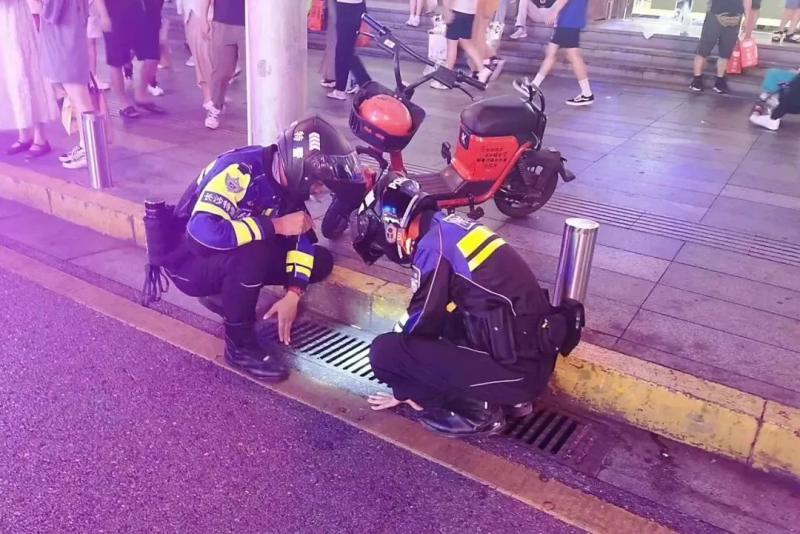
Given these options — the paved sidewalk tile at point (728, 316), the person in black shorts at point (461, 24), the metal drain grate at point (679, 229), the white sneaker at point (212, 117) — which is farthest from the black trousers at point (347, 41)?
the paved sidewalk tile at point (728, 316)

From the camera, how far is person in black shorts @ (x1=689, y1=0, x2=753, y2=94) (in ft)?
31.9

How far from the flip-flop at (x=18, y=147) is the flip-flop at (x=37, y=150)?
0.18ft

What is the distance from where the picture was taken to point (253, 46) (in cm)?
517

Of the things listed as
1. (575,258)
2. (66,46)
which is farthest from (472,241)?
(66,46)

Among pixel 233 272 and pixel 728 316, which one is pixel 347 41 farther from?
pixel 728 316

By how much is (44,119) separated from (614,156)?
532cm

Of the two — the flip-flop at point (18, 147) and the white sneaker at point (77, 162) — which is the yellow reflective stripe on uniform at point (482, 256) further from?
the flip-flop at point (18, 147)

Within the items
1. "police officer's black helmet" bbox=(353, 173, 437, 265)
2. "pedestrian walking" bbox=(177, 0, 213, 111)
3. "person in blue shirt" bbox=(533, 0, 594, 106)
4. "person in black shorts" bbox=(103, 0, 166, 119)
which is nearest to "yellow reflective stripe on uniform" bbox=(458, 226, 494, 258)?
"police officer's black helmet" bbox=(353, 173, 437, 265)

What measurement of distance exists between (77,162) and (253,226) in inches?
132

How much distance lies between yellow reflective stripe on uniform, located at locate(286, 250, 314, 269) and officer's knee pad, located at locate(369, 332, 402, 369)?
730mm

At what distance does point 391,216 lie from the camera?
306 centimetres

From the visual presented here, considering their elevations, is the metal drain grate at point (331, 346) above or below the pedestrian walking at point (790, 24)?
below

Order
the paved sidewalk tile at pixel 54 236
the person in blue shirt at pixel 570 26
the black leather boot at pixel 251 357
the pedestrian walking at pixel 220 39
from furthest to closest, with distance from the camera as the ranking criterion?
the person in blue shirt at pixel 570 26 < the pedestrian walking at pixel 220 39 < the paved sidewalk tile at pixel 54 236 < the black leather boot at pixel 251 357

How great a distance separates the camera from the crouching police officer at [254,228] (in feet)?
11.4
